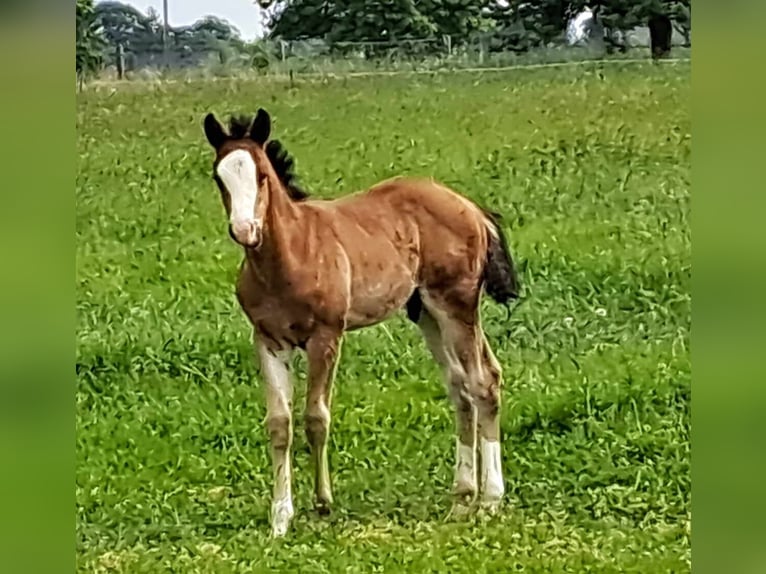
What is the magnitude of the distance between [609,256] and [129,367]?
0.78m

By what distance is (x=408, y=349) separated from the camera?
1837mm

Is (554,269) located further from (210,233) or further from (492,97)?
(210,233)

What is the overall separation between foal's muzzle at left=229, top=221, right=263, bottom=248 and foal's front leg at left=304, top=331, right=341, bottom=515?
6.8 inches

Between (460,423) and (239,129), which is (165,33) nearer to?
(239,129)

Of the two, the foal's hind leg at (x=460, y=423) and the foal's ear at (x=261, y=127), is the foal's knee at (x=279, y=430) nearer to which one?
the foal's hind leg at (x=460, y=423)

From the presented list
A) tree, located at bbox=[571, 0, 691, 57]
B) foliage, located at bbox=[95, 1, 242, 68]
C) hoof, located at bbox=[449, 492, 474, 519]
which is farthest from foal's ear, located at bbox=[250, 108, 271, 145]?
hoof, located at bbox=[449, 492, 474, 519]

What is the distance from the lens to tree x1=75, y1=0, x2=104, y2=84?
1.79 metres

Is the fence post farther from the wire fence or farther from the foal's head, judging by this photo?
the foal's head

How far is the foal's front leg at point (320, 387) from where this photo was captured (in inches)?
70.8

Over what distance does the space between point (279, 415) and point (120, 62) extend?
0.60 metres

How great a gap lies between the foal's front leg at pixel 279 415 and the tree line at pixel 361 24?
0.47 meters

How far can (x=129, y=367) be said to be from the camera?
183cm

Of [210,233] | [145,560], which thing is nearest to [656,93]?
[210,233]

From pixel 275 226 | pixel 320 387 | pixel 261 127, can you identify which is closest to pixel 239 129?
pixel 261 127
